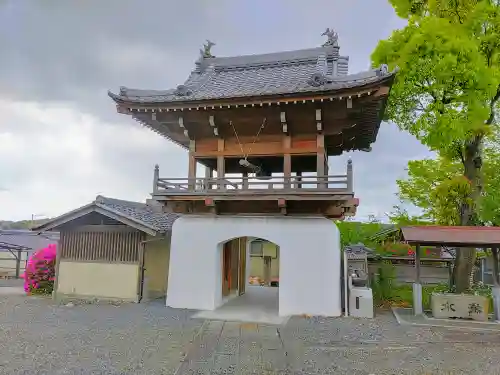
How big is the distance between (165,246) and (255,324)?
517 cm

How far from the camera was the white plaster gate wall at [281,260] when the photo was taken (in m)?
9.12

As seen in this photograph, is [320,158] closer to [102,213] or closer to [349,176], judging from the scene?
[349,176]

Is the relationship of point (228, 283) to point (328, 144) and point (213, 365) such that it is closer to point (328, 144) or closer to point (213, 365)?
point (328, 144)

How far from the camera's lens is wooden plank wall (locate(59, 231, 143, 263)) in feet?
35.5

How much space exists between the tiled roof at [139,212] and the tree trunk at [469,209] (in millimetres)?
9174

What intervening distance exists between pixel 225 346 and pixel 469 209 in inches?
353

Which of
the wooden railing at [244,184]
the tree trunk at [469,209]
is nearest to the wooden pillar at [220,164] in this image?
the wooden railing at [244,184]

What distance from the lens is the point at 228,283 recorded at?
1197cm

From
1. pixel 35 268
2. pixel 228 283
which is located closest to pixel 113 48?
pixel 35 268

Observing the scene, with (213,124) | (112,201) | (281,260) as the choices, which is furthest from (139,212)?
(281,260)

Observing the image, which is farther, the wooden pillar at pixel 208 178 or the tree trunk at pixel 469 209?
the tree trunk at pixel 469 209

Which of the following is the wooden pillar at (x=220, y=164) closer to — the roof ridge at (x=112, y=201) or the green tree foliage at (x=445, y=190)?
the roof ridge at (x=112, y=201)

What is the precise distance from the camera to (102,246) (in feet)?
36.4

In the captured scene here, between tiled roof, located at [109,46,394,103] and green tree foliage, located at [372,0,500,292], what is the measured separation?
196 centimetres
